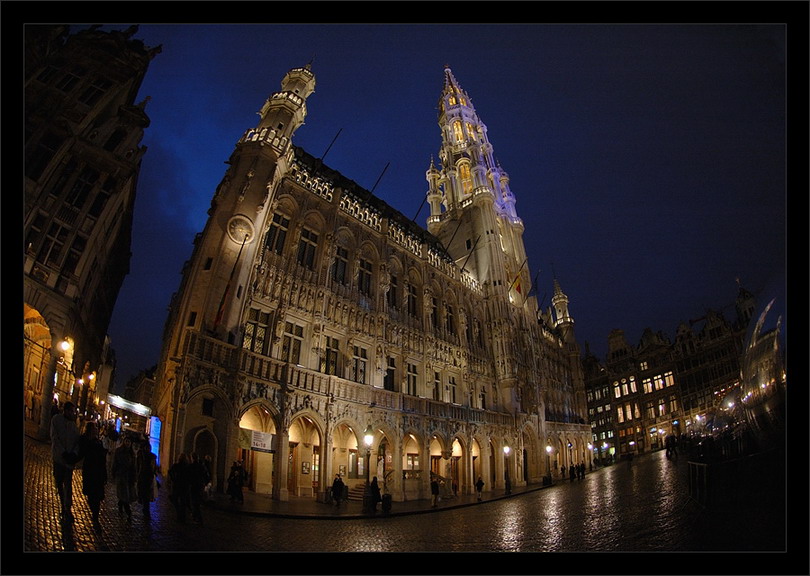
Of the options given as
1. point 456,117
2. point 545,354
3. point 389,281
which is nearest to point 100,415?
point 389,281

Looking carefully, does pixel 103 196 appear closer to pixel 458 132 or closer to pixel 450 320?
pixel 450 320

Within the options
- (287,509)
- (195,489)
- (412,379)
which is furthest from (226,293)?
(412,379)

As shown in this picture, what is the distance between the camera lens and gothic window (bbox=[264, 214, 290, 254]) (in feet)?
70.2

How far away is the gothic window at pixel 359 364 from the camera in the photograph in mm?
22641

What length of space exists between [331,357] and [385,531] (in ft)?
39.2

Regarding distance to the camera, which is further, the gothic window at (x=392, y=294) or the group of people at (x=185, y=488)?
the gothic window at (x=392, y=294)

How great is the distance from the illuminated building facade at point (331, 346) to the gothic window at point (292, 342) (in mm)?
69

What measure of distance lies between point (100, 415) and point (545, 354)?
38.9 meters

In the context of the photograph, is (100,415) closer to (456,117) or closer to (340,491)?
(340,491)

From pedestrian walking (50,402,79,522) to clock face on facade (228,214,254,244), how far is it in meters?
12.9

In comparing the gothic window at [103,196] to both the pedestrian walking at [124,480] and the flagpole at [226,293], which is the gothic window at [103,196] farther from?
the pedestrian walking at [124,480]

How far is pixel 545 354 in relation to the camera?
44.2 meters

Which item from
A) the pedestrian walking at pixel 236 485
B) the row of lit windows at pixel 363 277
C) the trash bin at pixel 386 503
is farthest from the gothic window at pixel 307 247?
the trash bin at pixel 386 503

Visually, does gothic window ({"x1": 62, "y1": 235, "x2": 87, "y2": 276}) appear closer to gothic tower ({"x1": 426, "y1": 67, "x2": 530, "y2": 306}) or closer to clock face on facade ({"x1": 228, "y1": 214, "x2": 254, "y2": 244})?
clock face on facade ({"x1": 228, "y1": 214, "x2": 254, "y2": 244})
